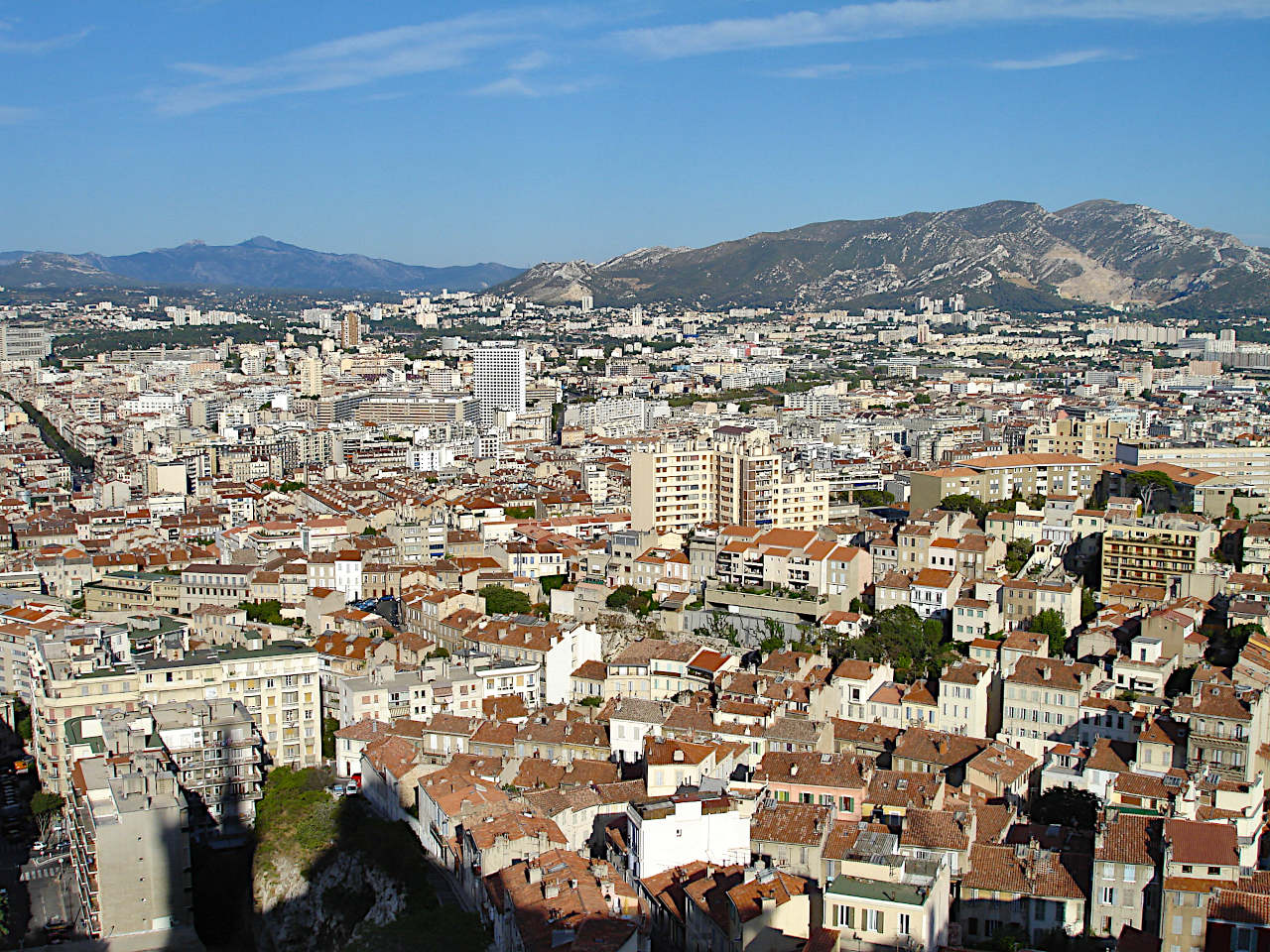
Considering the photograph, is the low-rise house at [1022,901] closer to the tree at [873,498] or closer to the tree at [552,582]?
the tree at [552,582]

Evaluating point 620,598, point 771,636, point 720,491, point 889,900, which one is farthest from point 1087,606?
point 889,900

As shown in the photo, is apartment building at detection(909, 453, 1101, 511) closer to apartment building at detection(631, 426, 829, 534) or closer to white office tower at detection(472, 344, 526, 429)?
apartment building at detection(631, 426, 829, 534)

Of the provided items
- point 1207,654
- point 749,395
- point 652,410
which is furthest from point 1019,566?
point 749,395

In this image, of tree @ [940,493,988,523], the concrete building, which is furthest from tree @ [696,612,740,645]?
the concrete building

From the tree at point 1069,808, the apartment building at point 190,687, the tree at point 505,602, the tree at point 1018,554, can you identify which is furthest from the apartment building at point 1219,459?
the apartment building at point 190,687

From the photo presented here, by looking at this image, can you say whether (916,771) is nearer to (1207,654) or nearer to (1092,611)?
(1207,654)

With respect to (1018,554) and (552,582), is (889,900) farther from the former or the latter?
(552,582)
